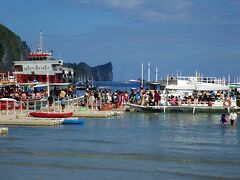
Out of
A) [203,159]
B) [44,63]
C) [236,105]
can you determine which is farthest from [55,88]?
[203,159]

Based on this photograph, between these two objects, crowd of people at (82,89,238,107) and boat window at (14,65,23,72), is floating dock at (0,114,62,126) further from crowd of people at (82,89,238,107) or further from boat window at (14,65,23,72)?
Result: boat window at (14,65,23,72)

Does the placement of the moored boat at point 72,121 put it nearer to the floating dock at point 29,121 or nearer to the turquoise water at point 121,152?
the turquoise water at point 121,152

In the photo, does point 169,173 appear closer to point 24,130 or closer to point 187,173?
point 187,173

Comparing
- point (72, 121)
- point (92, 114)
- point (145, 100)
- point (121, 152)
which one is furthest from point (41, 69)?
point (121, 152)

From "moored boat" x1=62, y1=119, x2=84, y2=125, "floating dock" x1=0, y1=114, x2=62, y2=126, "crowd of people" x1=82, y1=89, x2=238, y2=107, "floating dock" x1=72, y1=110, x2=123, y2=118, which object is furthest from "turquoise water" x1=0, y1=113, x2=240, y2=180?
"crowd of people" x1=82, y1=89, x2=238, y2=107

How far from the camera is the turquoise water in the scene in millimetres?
21531

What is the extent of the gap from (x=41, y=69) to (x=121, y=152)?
51.2 meters

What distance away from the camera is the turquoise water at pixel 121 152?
70.6 feet

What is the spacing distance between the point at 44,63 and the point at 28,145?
48765mm

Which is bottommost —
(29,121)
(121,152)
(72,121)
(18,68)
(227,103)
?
(121,152)

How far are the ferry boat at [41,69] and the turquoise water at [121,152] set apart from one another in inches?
1297

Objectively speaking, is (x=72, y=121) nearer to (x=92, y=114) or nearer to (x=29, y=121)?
(x=29, y=121)

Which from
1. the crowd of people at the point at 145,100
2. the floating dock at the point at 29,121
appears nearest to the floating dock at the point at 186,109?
the crowd of people at the point at 145,100

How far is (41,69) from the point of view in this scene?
252ft
